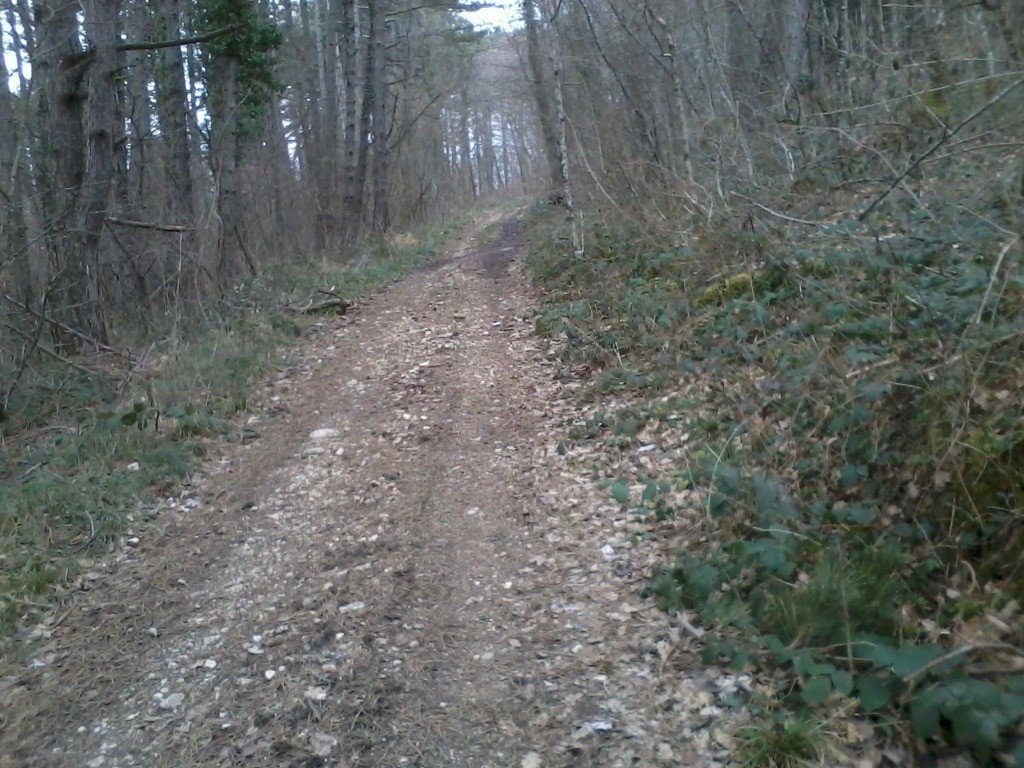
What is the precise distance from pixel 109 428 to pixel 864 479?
6179 millimetres

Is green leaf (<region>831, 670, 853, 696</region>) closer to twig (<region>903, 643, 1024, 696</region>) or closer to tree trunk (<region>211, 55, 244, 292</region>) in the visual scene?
twig (<region>903, 643, 1024, 696</region>)

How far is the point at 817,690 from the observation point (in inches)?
141

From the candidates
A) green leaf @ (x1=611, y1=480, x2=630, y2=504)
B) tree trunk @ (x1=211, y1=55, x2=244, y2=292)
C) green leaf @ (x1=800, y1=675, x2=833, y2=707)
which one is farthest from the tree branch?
green leaf @ (x1=800, y1=675, x2=833, y2=707)

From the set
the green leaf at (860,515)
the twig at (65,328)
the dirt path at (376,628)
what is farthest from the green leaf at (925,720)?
the twig at (65,328)

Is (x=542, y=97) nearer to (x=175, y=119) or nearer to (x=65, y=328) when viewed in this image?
(x=175, y=119)

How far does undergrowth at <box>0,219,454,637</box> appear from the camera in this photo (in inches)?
231

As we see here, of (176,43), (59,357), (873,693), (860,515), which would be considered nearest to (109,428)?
(59,357)

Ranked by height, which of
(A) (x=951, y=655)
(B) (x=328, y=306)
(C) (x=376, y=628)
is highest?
(B) (x=328, y=306)

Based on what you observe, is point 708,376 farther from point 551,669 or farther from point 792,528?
point 551,669

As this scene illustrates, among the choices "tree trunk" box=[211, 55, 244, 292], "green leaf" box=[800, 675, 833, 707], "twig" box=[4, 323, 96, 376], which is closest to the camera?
"green leaf" box=[800, 675, 833, 707]

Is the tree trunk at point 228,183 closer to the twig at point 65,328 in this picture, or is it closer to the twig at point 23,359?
the twig at point 65,328

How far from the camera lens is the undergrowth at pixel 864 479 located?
3555 millimetres

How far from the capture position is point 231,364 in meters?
9.56

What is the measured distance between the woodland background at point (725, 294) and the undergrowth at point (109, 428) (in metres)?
0.04
